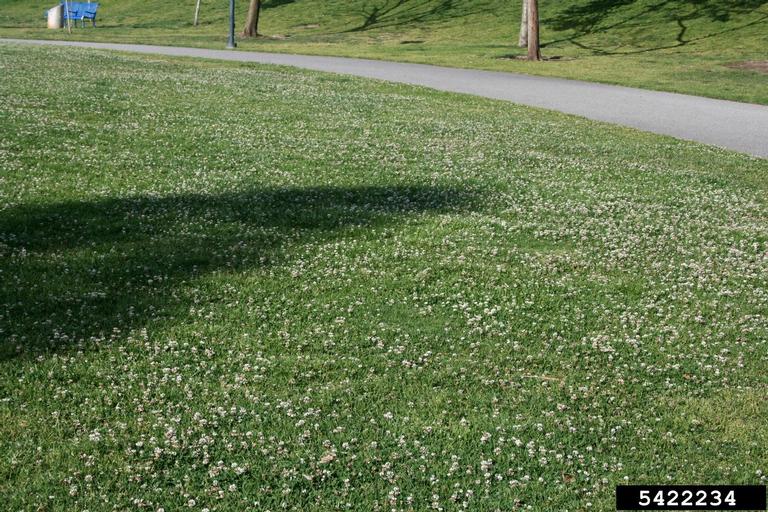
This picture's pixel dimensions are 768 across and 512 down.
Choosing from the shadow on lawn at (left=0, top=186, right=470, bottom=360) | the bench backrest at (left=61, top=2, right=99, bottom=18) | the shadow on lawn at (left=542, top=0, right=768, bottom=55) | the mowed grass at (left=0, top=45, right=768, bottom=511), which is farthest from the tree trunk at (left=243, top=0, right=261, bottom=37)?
the shadow on lawn at (left=0, top=186, right=470, bottom=360)

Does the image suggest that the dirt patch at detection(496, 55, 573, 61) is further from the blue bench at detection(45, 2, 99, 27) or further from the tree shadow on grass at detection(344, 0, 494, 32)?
the blue bench at detection(45, 2, 99, 27)

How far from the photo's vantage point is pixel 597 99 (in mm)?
23234

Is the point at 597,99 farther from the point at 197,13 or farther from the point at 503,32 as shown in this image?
the point at 197,13

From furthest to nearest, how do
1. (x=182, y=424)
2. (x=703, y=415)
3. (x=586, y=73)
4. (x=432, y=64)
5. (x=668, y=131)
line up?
(x=432, y=64) < (x=586, y=73) < (x=668, y=131) < (x=703, y=415) < (x=182, y=424)

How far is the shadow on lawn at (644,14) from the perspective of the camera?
48156mm

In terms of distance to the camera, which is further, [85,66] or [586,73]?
[586,73]

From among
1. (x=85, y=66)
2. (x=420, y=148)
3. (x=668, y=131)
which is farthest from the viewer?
(x=85, y=66)

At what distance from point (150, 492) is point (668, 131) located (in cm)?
1576

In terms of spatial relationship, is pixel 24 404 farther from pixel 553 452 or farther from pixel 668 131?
pixel 668 131

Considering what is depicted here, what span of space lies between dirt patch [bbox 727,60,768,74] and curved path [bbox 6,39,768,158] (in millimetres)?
8899

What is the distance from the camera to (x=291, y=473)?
15.7 feet

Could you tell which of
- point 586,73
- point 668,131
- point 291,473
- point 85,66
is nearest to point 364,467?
point 291,473

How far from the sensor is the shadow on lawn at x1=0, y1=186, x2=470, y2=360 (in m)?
6.73

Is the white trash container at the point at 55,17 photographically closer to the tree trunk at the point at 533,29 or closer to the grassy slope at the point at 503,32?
the grassy slope at the point at 503,32
